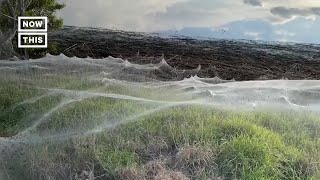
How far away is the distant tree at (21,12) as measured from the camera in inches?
232

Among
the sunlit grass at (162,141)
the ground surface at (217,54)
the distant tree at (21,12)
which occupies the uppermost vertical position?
the distant tree at (21,12)

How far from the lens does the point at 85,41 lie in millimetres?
5824

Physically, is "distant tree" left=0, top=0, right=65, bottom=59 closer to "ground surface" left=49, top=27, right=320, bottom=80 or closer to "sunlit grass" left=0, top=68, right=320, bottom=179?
"ground surface" left=49, top=27, right=320, bottom=80

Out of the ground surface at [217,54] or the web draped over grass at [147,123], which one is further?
the ground surface at [217,54]

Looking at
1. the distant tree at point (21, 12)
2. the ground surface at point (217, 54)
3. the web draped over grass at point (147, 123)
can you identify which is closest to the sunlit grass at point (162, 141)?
the web draped over grass at point (147, 123)

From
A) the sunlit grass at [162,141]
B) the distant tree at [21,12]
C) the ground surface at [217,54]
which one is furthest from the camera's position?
the distant tree at [21,12]

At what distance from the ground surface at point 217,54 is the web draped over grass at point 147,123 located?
0.32 ft

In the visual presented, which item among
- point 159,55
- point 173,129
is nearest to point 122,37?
point 159,55

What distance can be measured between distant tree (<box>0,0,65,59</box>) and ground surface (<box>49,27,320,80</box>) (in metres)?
0.20

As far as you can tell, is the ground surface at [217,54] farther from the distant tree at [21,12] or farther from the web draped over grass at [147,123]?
the distant tree at [21,12]

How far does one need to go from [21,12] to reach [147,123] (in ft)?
5.82

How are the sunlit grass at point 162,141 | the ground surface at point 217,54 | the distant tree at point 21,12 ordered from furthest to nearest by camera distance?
the distant tree at point 21,12 → the ground surface at point 217,54 → the sunlit grass at point 162,141

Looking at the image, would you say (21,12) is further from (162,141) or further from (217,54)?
(162,141)

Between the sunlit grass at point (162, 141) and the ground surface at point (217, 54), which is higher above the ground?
the ground surface at point (217, 54)
